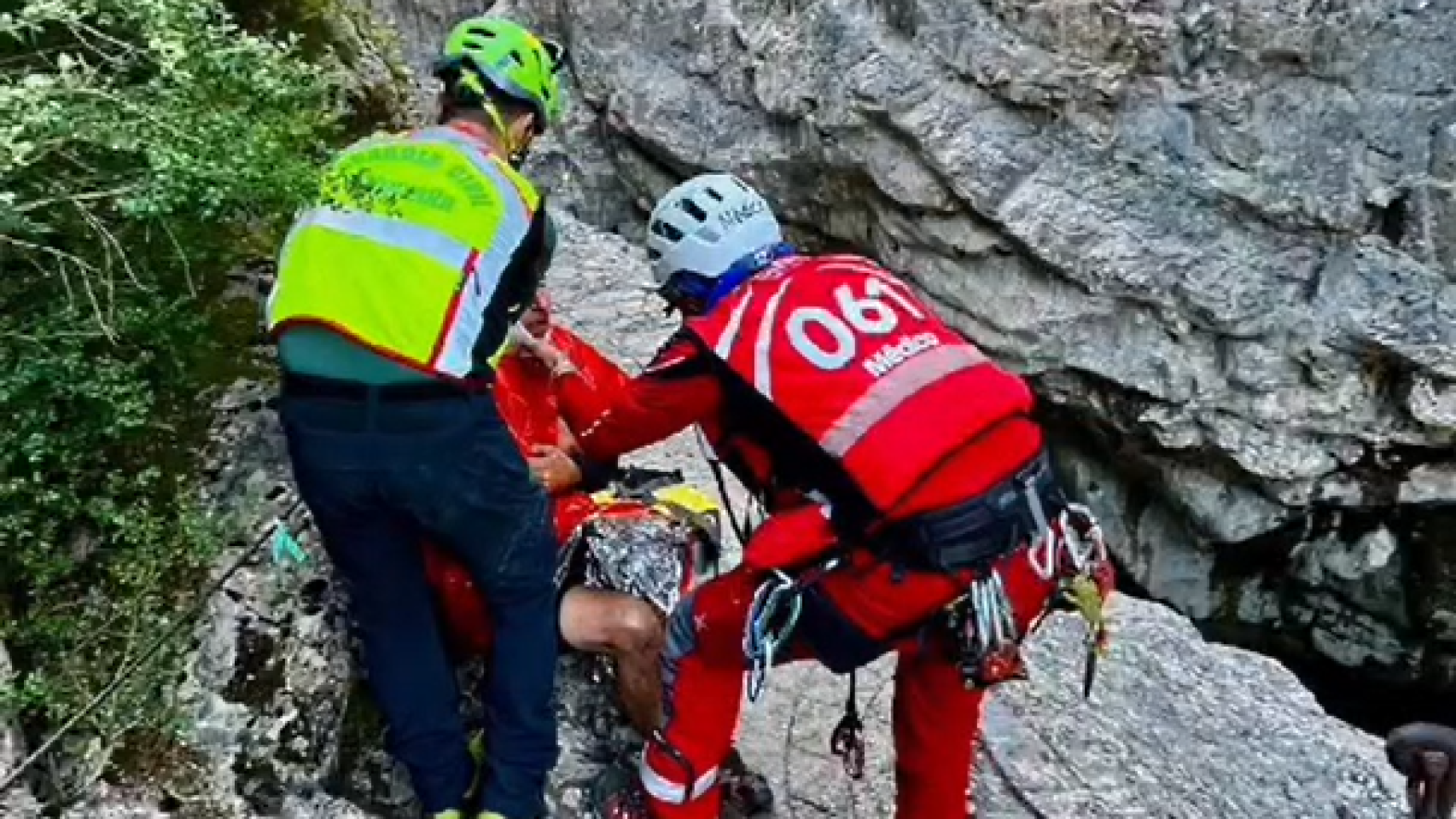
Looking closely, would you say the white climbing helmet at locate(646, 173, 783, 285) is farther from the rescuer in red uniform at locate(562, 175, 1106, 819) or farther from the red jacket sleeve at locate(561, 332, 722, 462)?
the red jacket sleeve at locate(561, 332, 722, 462)

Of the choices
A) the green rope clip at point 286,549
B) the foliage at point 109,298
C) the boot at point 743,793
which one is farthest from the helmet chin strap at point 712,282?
the boot at point 743,793

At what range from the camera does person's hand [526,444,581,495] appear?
14.4ft

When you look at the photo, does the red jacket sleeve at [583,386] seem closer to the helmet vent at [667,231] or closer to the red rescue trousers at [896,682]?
the helmet vent at [667,231]

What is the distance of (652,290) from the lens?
8.62m

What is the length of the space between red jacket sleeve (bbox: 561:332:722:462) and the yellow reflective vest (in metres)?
0.51

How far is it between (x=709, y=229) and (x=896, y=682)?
1350 mm

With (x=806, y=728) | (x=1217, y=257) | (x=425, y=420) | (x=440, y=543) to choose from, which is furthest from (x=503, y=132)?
(x=1217, y=257)

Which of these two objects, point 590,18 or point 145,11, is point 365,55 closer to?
point 145,11

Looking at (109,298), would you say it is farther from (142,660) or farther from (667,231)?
(667,231)

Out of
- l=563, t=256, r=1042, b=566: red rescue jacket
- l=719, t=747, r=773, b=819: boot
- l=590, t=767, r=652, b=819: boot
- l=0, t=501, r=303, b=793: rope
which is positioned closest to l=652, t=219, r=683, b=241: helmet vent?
l=563, t=256, r=1042, b=566: red rescue jacket

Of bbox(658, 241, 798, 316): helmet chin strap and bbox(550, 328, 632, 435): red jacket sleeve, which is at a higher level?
bbox(658, 241, 798, 316): helmet chin strap

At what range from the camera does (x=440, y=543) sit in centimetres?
359

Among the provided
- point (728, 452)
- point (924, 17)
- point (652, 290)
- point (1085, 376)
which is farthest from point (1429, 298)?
point (728, 452)

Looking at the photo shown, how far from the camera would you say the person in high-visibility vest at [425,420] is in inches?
132
